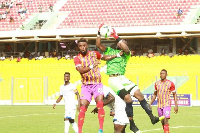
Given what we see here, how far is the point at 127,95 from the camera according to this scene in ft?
33.6

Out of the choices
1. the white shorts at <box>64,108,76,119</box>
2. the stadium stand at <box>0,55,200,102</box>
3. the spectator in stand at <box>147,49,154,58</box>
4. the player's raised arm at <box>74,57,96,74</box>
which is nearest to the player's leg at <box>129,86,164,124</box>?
the player's raised arm at <box>74,57,96,74</box>

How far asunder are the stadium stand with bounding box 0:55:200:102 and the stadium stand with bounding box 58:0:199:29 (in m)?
3.62

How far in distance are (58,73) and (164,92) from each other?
88.7 ft

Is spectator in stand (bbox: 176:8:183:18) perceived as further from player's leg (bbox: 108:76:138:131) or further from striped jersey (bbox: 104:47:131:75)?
player's leg (bbox: 108:76:138:131)

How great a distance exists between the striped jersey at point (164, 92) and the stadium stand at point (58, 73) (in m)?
17.7

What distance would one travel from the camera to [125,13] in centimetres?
4275

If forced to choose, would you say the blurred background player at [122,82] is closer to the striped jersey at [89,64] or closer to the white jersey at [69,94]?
the striped jersey at [89,64]

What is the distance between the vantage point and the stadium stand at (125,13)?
41075mm

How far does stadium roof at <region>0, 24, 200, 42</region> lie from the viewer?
128 ft

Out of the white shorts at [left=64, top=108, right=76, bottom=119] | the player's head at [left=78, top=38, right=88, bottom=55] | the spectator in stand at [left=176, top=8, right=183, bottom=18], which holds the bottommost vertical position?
the white shorts at [left=64, top=108, right=76, bottom=119]

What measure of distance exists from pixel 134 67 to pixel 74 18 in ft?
30.6

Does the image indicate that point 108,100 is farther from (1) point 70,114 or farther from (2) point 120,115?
(2) point 120,115

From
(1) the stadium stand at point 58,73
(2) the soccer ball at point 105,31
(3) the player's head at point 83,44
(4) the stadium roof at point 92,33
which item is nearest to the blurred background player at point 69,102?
(3) the player's head at point 83,44

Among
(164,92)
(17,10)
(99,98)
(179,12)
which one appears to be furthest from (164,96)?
(17,10)
